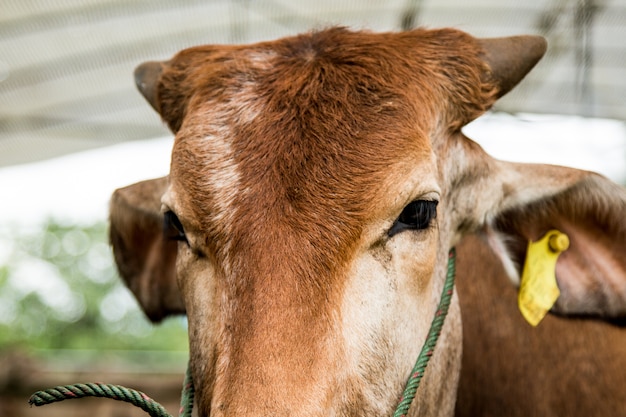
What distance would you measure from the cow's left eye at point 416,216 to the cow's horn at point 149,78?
126 centimetres

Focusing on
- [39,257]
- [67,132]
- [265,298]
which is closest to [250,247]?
[265,298]

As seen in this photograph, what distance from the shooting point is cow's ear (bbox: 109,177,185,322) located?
3320mm

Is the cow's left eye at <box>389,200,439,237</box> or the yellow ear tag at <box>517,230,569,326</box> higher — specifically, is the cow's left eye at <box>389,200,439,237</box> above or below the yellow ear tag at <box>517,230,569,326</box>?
above

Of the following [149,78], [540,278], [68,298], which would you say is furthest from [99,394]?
[68,298]

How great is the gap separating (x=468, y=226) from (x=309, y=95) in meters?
0.89

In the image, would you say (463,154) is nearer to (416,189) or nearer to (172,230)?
(416,189)

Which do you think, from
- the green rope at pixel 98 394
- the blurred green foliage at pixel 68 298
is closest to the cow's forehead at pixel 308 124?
the green rope at pixel 98 394

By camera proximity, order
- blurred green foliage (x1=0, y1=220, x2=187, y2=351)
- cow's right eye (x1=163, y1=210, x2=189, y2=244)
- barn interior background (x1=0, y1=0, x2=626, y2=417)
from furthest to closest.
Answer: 1. blurred green foliage (x1=0, y1=220, x2=187, y2=351)
2. barn interior background (x1=0, y1=0, x2=626, y2=417)
3. cow's right eye (x1=163, y1=210, x2=189, y2=244)

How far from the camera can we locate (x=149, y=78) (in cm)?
303

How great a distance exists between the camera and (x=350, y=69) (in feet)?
7.82

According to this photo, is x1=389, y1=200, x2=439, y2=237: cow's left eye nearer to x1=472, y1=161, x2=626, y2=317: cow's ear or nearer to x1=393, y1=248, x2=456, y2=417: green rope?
x1=393, y1=248, x2=456, y2=417: green rope

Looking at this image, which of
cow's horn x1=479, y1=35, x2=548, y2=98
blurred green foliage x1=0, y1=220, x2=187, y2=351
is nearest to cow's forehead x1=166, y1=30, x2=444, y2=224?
cow's horn x1=479, y1=35, x2=548, y2=98

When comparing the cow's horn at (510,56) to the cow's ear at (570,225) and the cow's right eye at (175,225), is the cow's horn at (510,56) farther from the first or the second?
the cow's right eye at (175,225)

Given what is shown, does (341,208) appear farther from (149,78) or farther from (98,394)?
(149,78)
